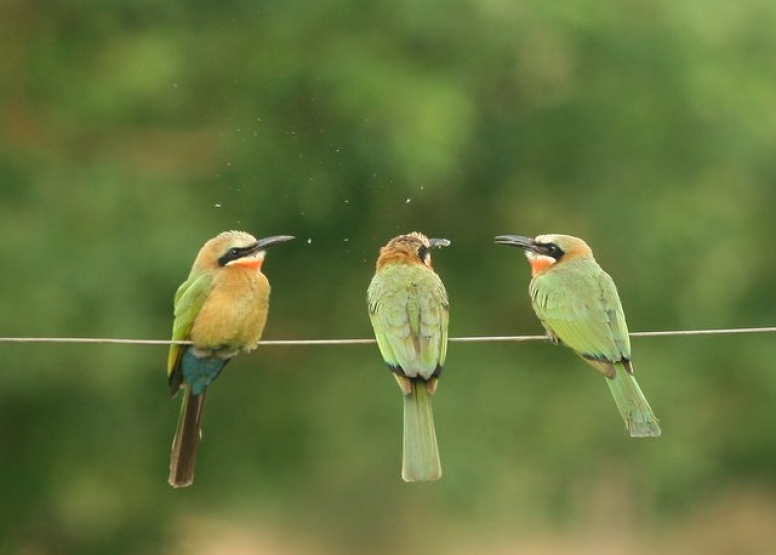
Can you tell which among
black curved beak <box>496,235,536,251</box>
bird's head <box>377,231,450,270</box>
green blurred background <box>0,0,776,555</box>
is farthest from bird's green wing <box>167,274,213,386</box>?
green blurred background <box>0,0,776,555</box>

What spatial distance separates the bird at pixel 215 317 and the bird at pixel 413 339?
48 cm

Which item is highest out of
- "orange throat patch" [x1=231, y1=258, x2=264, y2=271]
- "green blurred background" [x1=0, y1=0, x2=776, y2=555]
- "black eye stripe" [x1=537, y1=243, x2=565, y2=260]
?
"black eye stripe" [x1=537, y1=243, x2=565, y2=260]

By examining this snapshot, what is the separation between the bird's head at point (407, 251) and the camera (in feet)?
23.6

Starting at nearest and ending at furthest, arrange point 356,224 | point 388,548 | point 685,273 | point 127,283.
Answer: point 127,283
point 356,224
point 685,273
point 388,548

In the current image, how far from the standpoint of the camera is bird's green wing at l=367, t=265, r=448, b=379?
6410mm

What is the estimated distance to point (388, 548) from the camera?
1484 cm

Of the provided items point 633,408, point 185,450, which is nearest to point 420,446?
point 633,408

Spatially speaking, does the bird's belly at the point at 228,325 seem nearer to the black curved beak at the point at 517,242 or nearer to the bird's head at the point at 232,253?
the bird's head at the point at 232,253

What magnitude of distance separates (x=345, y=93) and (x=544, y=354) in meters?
3.17

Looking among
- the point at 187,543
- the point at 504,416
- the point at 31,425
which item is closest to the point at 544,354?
the point at 504,416

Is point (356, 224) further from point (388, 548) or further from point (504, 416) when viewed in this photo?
point (388, 548)

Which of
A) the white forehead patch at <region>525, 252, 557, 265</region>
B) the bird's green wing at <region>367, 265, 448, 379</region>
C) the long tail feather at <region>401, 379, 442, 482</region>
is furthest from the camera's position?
the white forehead patch at <region>525, 252, 557, 265</region>

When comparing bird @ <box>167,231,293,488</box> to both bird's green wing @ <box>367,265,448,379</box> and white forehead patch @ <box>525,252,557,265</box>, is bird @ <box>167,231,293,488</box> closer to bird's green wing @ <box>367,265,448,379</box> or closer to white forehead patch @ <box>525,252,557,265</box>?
bird's green wing @ <box>367,265,448,379</box>

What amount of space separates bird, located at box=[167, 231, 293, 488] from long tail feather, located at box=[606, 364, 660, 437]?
1.39m
